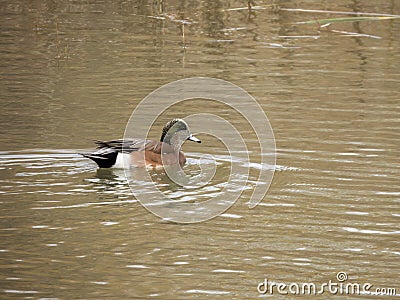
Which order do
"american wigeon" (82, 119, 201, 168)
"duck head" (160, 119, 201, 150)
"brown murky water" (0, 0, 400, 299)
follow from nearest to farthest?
Result: "brown murky water" (0, 0, 400, 299)
"american wigeon" (82, 119, 201, 168)
"duck head" (160, 119, 201, 150)

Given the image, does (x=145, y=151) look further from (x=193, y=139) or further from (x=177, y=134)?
(x=193, y=139)

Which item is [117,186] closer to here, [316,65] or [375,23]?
[316,65]

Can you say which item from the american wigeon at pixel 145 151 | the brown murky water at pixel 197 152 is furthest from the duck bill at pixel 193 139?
the brown murky water at pixel 197 152

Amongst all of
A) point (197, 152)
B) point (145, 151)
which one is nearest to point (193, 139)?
point (197, 152)

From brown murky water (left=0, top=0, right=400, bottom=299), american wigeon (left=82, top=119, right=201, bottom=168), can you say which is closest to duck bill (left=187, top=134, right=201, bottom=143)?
american wigeon (left=82, top=119, right=201, bottom=168)

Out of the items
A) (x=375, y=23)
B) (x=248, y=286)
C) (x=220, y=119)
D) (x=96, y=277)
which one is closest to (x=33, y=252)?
(x=96, y=277)

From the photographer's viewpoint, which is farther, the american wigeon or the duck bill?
the duck bill

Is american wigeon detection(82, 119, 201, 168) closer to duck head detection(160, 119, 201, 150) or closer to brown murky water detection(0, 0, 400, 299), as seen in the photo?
duck head detection(160, 119, 201, 150)

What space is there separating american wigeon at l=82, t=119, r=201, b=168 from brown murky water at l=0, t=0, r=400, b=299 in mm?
169

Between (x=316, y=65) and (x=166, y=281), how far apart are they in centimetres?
712

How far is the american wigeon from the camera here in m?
8.93

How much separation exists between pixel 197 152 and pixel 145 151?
0.57m

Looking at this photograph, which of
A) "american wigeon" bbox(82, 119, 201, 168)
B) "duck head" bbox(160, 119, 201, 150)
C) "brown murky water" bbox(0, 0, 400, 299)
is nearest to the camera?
"brown murky water" bbox(0, 0, 400, 299)

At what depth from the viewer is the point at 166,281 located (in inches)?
253
